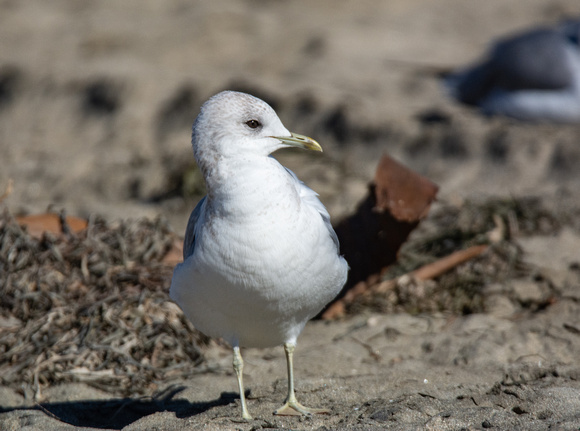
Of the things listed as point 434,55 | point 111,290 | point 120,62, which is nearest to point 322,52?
point 434,55

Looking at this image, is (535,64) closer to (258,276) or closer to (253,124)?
(253,124)

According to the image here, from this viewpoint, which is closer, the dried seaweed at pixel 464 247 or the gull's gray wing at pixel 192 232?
the gull's gray wing at pixel 192 232

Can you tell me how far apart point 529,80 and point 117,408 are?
19.1 ft

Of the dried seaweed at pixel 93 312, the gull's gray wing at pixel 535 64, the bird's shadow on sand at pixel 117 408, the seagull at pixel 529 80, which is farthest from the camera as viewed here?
the gull's gray wing at pixel 535 64

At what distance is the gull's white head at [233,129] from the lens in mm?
3334

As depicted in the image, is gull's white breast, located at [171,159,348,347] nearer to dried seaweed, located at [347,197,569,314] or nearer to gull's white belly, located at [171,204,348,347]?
gull's white belly, located at [171,204,348,347]

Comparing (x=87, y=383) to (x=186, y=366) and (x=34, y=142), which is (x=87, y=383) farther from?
(x=34, y=142)

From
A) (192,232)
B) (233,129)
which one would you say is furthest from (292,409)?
(233,129)

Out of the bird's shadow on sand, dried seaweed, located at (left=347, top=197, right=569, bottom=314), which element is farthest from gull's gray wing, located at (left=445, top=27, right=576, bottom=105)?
the bird's shadow on sand

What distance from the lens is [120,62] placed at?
9.16 m

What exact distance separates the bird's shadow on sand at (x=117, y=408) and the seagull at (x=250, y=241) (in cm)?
45

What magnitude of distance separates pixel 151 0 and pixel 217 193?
8.50 metres

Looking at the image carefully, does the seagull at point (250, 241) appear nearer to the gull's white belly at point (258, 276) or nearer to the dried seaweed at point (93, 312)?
the gull's white belly at point (258, 276)

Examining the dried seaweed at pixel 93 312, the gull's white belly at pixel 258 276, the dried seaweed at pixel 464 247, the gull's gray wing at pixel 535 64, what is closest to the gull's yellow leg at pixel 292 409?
the gull's white belly at pixel 258 276
